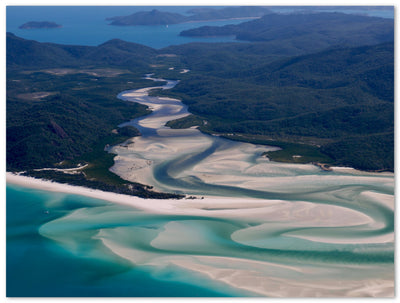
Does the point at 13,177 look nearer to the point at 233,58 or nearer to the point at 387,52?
the point at 387,52

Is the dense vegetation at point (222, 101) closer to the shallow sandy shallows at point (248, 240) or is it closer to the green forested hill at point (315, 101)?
the green forested hill at point (315, 101)

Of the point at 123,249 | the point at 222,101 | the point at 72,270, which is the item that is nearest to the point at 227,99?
the point at 222,101

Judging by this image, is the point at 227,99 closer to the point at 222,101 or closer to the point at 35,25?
the point at 222,101

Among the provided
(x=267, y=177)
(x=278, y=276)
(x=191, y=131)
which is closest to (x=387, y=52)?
(x=191, y=131)

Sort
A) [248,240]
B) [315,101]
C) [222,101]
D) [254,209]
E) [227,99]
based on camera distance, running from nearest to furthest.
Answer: [248,240] < [254,209] < [315,101] < [222,101] < [227,99]

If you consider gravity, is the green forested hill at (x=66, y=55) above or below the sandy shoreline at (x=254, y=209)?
above

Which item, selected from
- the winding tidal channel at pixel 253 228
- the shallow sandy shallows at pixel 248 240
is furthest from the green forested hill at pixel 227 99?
the shallow sandy shallows at pixel 248 240

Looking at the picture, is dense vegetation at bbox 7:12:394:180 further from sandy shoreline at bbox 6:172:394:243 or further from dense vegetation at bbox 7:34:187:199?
sandy shoreline at bbox 6:172:394:243

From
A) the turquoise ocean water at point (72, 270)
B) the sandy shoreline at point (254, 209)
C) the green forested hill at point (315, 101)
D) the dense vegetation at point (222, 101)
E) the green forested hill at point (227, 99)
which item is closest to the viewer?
the turquoise ocean water at point (72, 270)
